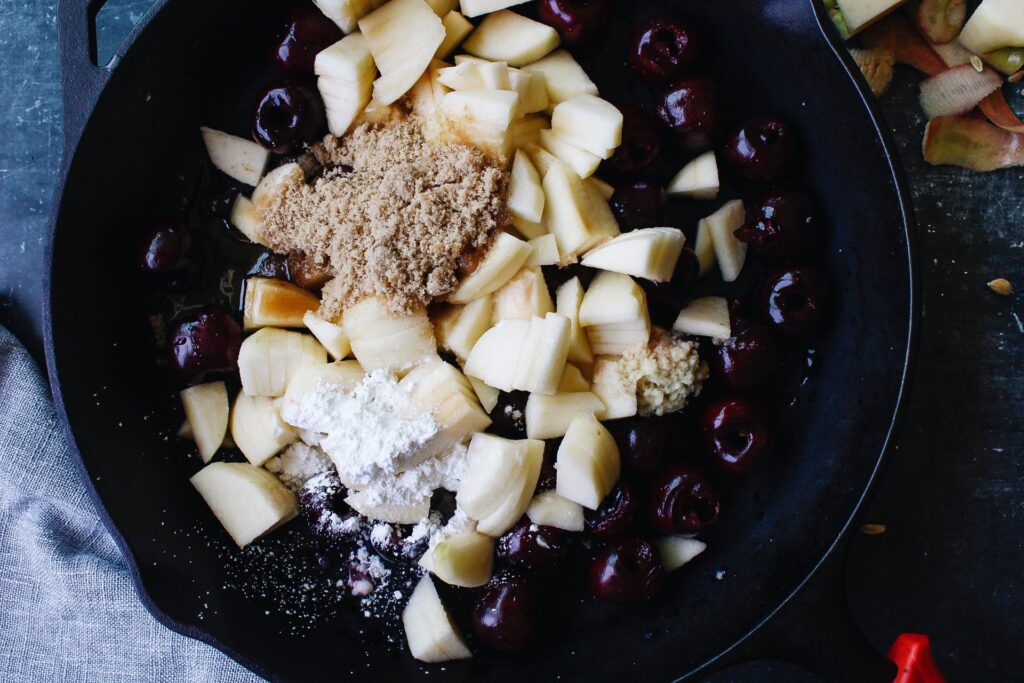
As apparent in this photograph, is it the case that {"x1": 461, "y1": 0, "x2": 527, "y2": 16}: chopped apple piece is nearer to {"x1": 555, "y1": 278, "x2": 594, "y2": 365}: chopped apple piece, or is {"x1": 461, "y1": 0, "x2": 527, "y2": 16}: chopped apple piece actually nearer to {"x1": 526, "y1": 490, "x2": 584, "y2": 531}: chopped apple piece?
{"x1": 555, "y1": 278, "x2": 594, "y2": 365}: chopped apple piece

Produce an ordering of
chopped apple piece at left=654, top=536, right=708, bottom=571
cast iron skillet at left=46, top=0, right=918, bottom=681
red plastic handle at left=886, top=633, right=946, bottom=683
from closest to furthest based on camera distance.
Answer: red plastic handle at left=886, top=633, right=946, bottom=683
cast iron skillet at left=46, top=0, right=918, bottom=681
chopped apple piece at left=654, top=536, right=708, bottom=571

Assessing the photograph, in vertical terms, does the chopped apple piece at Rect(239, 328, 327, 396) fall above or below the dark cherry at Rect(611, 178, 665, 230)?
below

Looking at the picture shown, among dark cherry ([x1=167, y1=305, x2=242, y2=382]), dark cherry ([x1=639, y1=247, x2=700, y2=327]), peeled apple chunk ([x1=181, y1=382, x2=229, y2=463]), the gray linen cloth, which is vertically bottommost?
the gray linen cloth

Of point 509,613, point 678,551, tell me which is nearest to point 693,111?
point 678,551

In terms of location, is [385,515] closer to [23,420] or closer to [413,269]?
[413,269]

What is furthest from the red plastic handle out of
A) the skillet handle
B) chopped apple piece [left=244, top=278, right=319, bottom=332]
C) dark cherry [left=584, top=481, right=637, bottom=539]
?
the skillet handle

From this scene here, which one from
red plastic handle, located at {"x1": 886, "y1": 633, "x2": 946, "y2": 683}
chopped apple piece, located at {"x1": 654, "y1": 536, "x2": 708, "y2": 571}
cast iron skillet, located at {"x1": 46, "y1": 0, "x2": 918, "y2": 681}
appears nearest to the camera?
red plastic handle, located at {"x1": 886, "y1": 633, "x2": 946, "y2": 683}

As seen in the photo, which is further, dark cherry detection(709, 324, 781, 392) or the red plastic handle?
dark cherry detection(709, 324, 781, 392)
